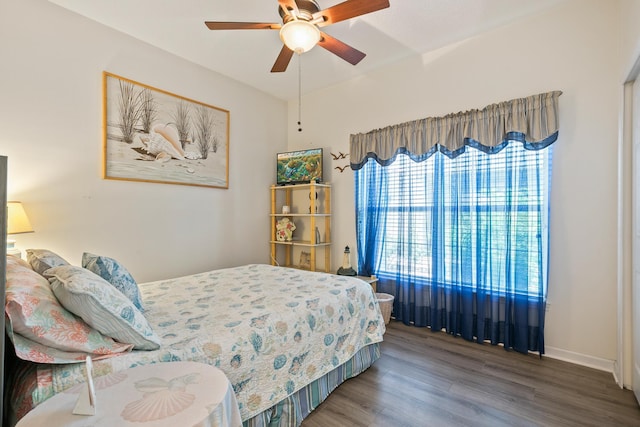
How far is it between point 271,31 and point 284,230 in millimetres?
2241

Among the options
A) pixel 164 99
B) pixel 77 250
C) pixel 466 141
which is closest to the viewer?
pixel 77 250

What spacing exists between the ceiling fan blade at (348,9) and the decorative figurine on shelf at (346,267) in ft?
7.83

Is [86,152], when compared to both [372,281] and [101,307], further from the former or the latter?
[372,281]

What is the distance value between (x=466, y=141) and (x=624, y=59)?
3.62ft

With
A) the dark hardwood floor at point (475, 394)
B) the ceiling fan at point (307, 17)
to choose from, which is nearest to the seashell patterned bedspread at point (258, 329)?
the dark hardwood floor at point (475, 394)

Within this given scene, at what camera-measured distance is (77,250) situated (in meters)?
2.45

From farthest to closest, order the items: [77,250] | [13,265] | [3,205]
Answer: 1. [77,250]
2. [13,265]
3. [3,205]

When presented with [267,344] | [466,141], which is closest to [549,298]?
[466,141]

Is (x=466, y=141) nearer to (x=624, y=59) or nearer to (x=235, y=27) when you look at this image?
(x=624, y=59)

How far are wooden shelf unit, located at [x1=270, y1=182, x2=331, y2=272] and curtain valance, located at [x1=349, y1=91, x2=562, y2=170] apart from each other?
0.65 metres

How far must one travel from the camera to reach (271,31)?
8.71ft

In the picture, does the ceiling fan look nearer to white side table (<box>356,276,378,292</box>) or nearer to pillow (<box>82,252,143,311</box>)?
pillow (<box>82,252,143,311</box>)

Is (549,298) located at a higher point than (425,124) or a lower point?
lower

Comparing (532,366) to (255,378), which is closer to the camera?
(255,378)
